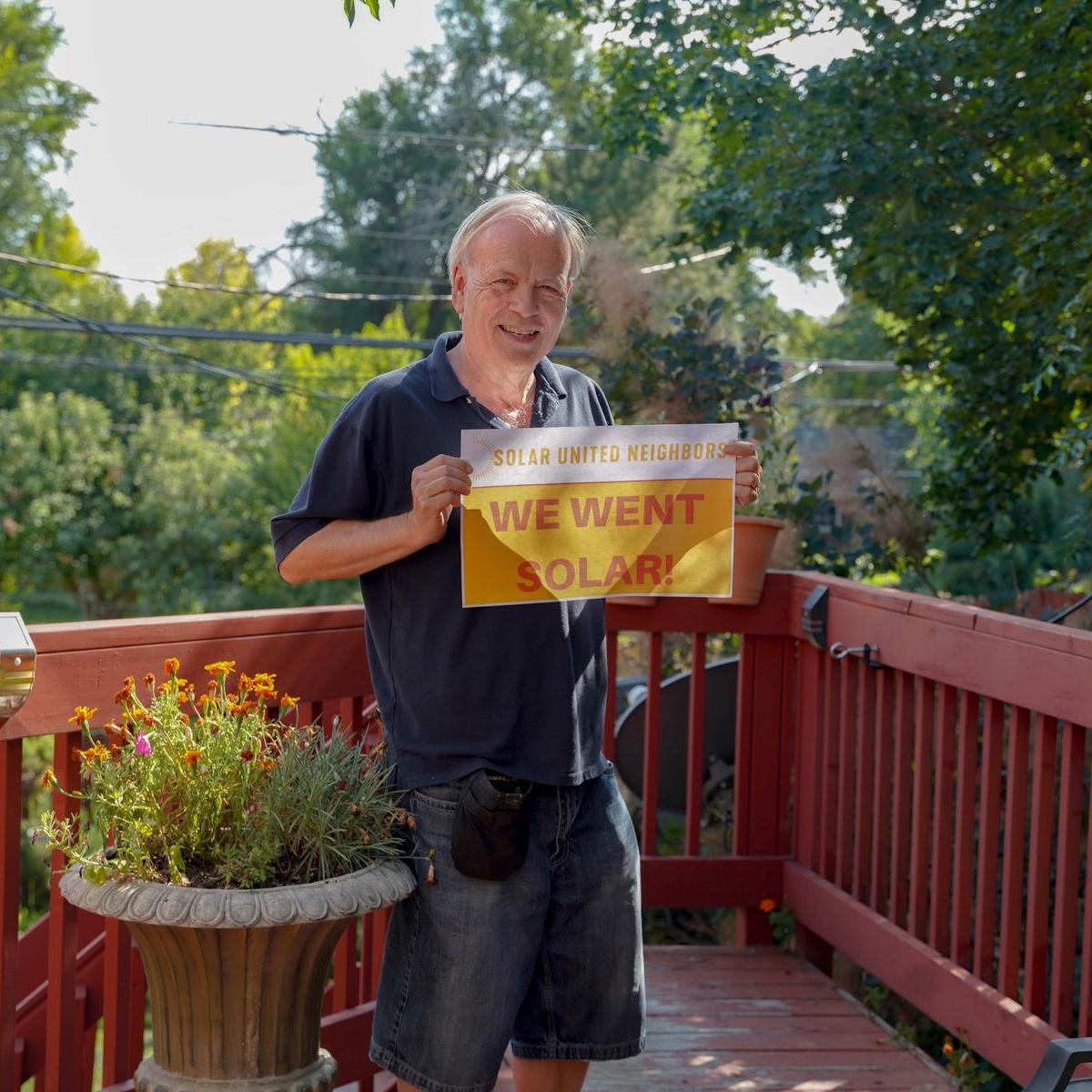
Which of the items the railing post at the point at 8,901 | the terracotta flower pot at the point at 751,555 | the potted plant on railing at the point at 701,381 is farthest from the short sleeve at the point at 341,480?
the potted plant on railing at the point at 701,381

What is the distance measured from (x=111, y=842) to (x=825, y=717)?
2200mm

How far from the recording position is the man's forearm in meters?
1.92

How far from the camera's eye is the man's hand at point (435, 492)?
6.14ft

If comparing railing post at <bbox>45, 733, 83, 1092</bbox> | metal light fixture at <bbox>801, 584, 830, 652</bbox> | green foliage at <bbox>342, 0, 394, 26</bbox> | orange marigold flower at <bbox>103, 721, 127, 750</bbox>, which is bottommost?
railing post at <bbox>45, 733, 83, 1092</bbox>

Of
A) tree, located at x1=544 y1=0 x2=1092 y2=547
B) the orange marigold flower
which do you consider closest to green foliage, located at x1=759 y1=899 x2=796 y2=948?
tree, located at x1=544 y1=0 x2=1092 y2=547

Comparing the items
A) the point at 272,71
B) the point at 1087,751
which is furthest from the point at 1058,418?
the point at 272,71

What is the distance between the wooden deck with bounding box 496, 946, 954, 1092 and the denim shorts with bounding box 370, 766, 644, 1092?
3.47 ft

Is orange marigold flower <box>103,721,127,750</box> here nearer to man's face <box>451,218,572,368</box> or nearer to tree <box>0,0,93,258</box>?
man's face <box>451,218,572,368</box>

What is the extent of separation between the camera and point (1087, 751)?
3.71 m

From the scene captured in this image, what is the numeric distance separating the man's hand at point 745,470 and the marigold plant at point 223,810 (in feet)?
2.24

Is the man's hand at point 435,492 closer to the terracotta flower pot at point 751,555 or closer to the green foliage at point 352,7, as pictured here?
the green foliage at point 352,7

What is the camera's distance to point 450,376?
81.4 inches

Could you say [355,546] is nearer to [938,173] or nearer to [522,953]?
[522,953]

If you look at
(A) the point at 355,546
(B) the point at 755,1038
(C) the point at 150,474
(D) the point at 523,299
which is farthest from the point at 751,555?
(C) the point at 150,474
